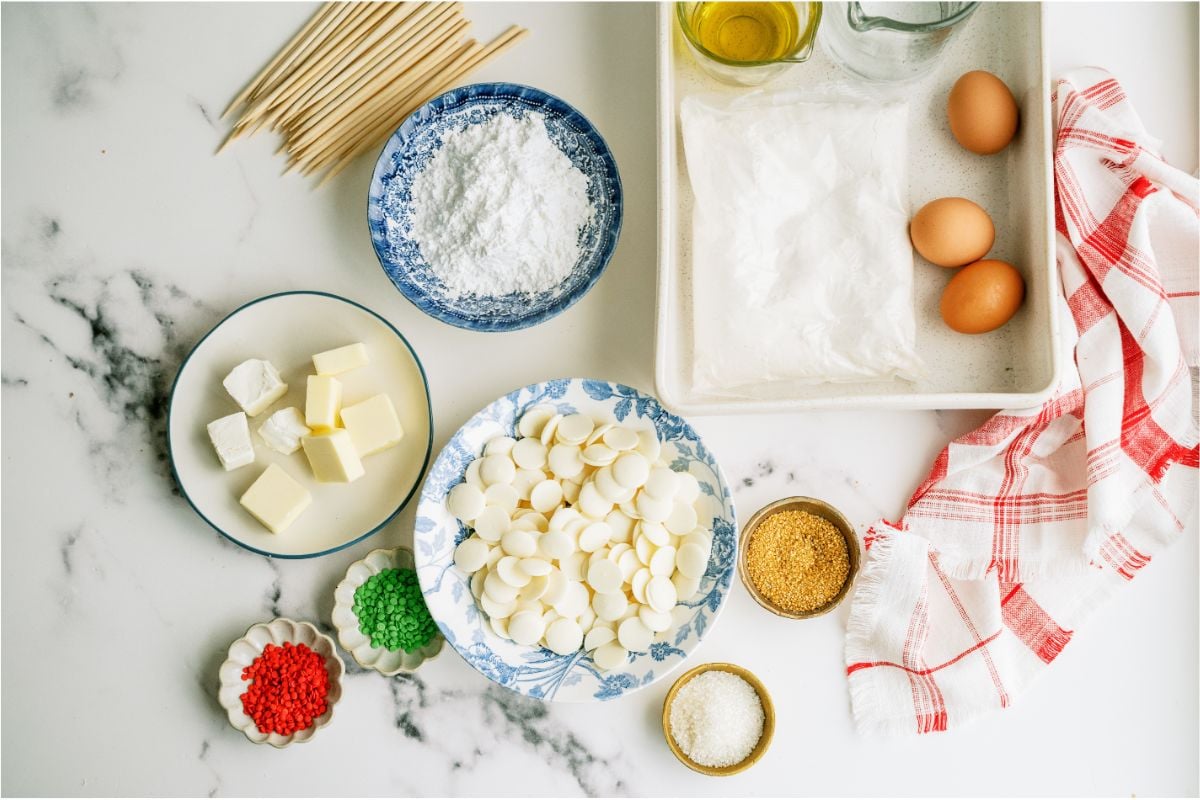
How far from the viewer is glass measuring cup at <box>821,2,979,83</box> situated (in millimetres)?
995

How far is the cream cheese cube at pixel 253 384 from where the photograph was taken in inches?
44.3

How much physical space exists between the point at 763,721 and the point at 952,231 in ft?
2.38

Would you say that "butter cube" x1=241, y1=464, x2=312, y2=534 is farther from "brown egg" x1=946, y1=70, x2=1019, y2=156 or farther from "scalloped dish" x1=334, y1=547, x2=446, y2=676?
"brown egg" x1=946, y1=70, x2=1019, y2=156

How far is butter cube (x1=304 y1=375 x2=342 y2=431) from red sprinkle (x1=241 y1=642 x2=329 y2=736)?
0.34 metres

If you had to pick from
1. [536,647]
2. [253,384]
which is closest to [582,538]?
[536,647]

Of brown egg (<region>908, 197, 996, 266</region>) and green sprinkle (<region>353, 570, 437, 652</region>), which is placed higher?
brown egg (<region>908, 197, 996, 266</region>)

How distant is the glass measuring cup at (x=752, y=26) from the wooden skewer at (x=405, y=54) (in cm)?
34

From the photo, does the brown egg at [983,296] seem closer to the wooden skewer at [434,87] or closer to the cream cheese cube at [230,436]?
the wooden skewer at [434,87]

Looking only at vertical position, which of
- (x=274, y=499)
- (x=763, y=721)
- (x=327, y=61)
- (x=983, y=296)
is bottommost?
(x=763, y=721)

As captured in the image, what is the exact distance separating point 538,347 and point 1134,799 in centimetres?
113

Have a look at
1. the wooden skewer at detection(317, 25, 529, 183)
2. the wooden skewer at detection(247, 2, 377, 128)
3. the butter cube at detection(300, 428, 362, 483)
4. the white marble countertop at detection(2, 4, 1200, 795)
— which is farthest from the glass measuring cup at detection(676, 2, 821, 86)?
the butter cube at detection(300, 428, 362, 483)

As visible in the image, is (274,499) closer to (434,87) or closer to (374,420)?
(374,420)

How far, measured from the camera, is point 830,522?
3.83 feet

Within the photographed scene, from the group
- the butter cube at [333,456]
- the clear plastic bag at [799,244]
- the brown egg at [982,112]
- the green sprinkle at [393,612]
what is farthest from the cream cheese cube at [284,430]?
the brown egg at [982,112]
